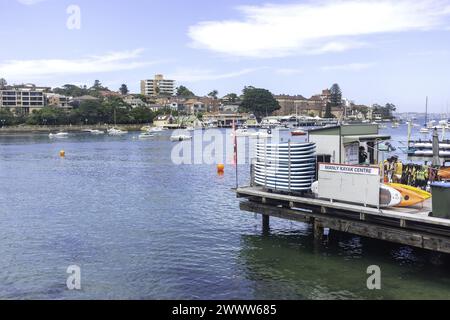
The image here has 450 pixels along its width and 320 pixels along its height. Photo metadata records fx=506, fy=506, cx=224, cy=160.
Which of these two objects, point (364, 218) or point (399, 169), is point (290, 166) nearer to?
point (364, 218)

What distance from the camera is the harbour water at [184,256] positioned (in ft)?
59.2

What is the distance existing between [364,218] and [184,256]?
7996 millimetres

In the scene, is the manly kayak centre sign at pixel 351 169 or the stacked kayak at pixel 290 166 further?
the stacked kayak at pixel 290 166

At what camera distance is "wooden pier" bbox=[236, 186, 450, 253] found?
55.8 ft

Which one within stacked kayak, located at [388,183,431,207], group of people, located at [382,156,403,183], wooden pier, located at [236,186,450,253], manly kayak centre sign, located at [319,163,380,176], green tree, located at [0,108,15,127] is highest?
green tree, located at [0,108,15,127]

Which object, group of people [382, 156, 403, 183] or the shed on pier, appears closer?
the shed on pier

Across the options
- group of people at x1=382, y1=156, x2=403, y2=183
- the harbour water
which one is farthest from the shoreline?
group of people at x1=382, y1=156, x2=403, y2=183

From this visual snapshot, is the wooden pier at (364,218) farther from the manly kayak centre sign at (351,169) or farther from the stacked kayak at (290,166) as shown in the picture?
the manly kayak centre sign at (351,169)

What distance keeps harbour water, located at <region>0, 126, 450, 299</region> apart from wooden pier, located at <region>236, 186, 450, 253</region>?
1582 millimetres

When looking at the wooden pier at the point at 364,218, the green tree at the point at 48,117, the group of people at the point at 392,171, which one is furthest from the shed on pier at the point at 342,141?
the green tree at the point at 48,117

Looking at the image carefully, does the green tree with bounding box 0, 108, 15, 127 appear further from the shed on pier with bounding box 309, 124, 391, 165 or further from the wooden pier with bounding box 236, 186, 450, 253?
the shed on pier with bounding box 309, 124, 391, 165

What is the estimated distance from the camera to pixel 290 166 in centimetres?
2195

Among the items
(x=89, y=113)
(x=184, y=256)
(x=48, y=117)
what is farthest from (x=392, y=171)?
(x=89, y=113)

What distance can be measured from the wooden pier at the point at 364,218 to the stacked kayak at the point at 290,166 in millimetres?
540
